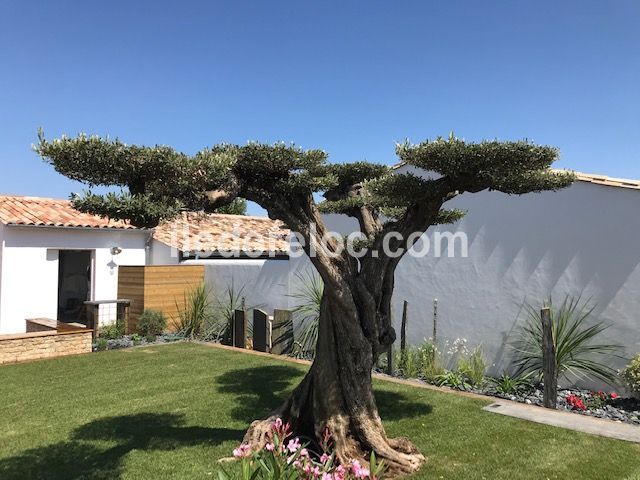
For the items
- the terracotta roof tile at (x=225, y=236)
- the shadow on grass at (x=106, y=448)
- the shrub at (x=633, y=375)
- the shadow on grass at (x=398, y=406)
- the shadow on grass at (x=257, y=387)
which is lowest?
the shadow on grass at (x=106, y=448)

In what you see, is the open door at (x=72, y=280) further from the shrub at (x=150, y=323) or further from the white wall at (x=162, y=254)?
the shrub at (x=150, y=323)

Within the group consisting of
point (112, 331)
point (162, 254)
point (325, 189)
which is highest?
point (325, 189)

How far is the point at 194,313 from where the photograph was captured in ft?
48.0

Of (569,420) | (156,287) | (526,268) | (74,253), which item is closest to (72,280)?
(74,253)

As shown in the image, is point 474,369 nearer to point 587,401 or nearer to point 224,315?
point 587,401

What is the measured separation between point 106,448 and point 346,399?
2.88 meters

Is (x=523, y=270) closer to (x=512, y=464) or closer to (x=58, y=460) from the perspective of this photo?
(x=512, y=464)

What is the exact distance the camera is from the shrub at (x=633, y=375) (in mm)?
7383

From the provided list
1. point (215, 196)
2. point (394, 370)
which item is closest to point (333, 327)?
point (215, 196)

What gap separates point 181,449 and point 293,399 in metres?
1.39

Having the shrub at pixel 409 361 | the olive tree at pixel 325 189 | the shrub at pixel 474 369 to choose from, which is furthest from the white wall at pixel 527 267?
the olive tree at pixel 325 189

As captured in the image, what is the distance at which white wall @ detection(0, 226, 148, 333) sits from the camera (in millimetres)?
13766

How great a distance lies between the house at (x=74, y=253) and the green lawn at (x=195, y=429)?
448 cm

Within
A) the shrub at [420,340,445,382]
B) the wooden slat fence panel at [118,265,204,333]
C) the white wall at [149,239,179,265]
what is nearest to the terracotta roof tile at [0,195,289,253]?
the white wall at [149,239,179,265]
